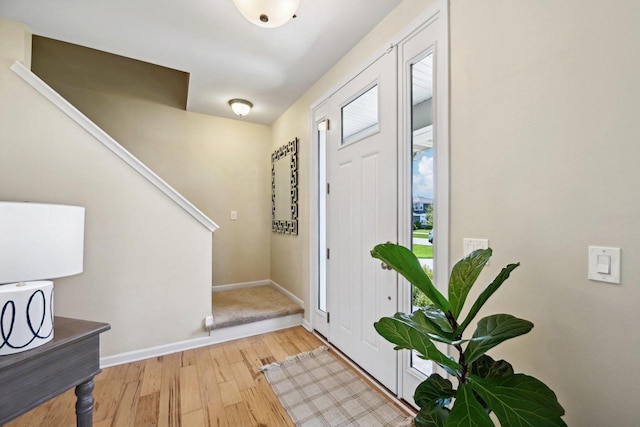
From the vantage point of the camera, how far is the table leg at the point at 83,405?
1.20 meters

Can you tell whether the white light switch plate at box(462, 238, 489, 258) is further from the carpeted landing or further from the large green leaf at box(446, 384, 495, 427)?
the carpeted landing

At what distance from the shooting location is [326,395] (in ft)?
5.80

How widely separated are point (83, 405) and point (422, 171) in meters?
2.08

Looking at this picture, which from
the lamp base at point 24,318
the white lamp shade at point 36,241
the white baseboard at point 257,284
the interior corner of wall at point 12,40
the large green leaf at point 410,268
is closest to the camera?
the large green leaf at point 410,268

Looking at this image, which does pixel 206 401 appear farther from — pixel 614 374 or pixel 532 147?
pixel 532 147

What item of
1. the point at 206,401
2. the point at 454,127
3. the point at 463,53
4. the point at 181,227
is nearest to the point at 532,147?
the point at 454,127

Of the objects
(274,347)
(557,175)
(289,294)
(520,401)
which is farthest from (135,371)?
(557,175)

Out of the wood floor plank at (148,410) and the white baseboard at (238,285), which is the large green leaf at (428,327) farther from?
the white baseboard at (238,285)

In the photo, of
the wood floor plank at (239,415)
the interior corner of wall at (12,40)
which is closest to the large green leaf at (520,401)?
the wood floor plank at (239,415)

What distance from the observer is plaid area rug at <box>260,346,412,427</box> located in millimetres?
1556

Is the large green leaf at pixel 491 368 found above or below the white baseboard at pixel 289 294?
above

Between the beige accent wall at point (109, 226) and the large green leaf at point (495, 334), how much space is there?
2.27 m

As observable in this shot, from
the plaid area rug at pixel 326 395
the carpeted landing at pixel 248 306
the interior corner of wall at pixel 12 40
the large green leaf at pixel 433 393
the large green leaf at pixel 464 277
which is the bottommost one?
the plaid area rug at pixel 326 395

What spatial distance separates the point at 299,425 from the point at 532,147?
1.84 m
